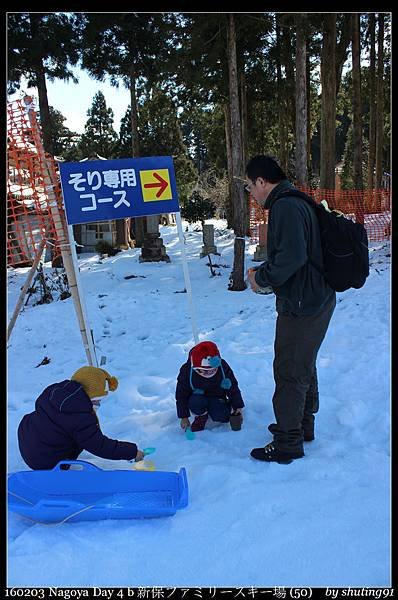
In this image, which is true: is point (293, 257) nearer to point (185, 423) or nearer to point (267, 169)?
point (267, 169)

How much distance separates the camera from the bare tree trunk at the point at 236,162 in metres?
9.63

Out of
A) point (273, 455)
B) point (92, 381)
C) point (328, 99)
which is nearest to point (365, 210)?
point (328, 99)

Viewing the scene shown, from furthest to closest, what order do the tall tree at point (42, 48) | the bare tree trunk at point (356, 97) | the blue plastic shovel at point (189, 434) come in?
the bare tree trunk at point (356, 97) → the tall tree at point (42, 48) → the blue plastic shovel at point (189, 434)

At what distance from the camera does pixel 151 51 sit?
47.3 feet

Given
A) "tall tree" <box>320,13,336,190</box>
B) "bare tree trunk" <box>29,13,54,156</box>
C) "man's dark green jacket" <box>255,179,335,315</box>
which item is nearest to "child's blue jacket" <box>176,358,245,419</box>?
"man's dark green jacket" <box>255,179,335,315</box>

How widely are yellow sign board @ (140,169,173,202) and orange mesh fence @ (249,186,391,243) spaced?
7.39 metres

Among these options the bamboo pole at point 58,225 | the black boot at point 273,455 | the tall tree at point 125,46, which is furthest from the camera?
Result: the tall tree at point 125,46

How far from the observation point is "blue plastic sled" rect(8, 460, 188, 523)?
8.96 ft

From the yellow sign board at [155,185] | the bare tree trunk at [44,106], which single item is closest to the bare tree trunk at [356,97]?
the bare tree trunk at [44,106]

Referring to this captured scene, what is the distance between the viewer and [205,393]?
4090mm

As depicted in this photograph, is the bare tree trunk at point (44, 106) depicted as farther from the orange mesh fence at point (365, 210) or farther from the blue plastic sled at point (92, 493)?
the blue plastic sled at point (92, 493)

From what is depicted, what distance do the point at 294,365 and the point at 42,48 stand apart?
12508 mm

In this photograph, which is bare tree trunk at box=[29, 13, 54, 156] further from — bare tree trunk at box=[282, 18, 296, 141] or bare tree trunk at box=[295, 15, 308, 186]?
bare tree trunk at box=[282, 18, 296, 141]

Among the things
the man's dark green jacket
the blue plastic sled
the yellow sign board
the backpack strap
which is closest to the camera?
the blue plastic sled
